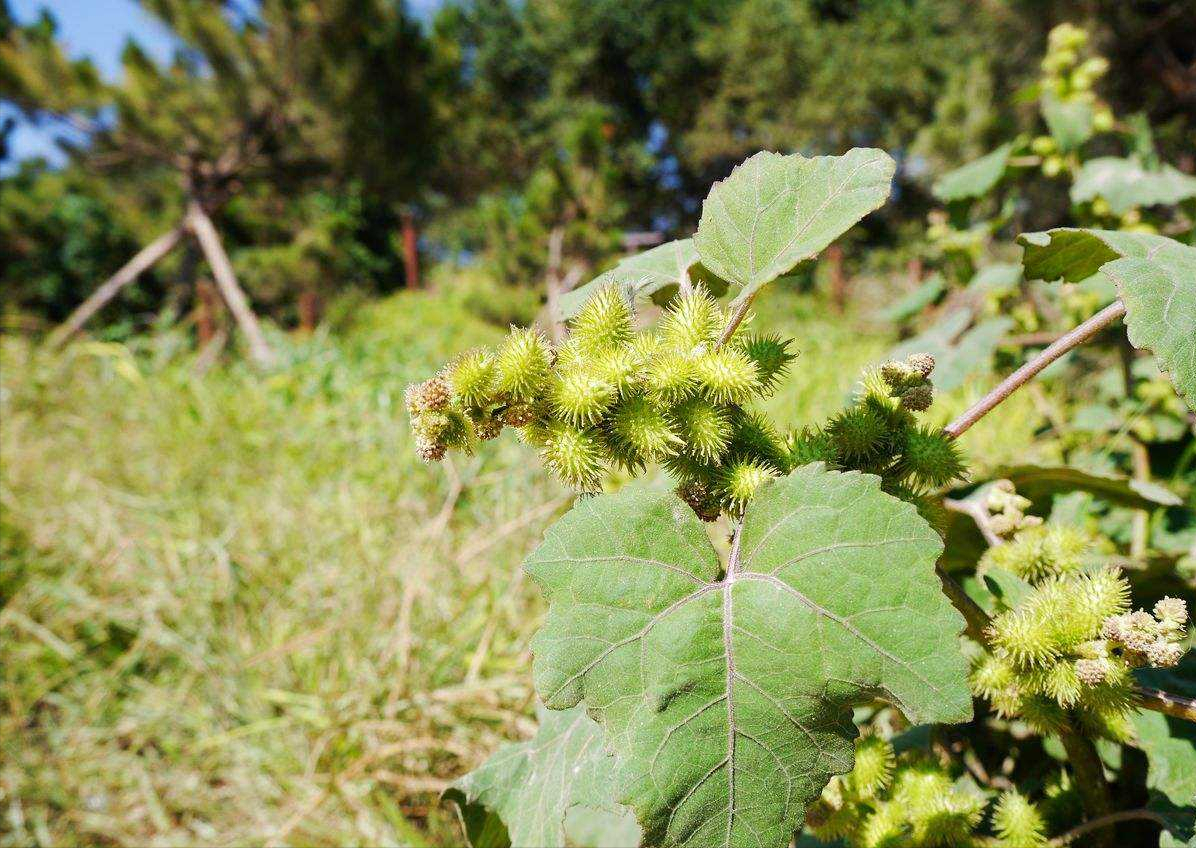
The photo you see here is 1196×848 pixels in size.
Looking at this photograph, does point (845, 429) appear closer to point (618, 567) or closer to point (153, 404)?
point (618, 567)

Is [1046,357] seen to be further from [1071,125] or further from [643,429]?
[1071,125]

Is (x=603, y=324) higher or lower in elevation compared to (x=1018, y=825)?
higher

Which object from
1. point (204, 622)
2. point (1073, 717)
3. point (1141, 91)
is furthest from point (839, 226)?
point (1141, 91)

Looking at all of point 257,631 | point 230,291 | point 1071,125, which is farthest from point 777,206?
point 230,291

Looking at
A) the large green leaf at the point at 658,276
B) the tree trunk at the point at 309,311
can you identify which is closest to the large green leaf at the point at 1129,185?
the large green leaf at the point at 658,276

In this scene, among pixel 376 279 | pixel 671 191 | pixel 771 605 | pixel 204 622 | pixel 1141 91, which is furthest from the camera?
pixel 671 191

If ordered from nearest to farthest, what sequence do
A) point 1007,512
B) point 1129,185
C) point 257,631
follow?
point 1007,512, point 1129,185, point 257,631

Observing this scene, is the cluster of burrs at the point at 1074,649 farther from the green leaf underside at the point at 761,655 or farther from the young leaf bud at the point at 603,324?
the young leaf bud at the point at 603,324
